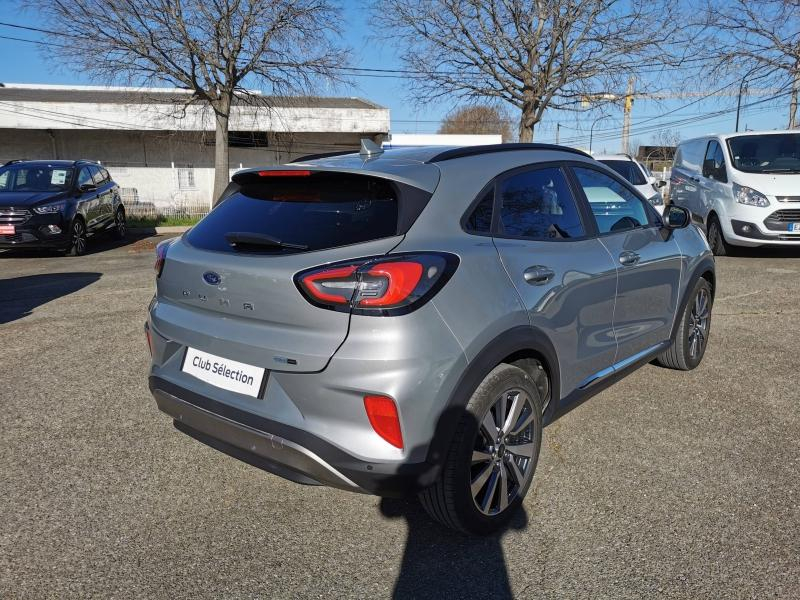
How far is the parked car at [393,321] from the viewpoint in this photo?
2373mm

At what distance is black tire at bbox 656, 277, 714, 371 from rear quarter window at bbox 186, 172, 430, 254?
9.07 feet

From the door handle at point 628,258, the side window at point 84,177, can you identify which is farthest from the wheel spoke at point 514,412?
the side window at point 84,177

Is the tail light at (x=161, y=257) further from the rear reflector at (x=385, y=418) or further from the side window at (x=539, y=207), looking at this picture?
the side window at (x=539, y=207)

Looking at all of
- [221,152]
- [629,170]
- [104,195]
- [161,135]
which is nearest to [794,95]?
[629,170]

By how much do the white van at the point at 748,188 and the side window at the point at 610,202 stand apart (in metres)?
6.45

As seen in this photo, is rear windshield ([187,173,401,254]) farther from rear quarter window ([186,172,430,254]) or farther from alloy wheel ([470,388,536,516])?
alloy wheel ([470,388,536,516])

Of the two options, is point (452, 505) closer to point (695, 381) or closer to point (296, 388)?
point (296, 388)

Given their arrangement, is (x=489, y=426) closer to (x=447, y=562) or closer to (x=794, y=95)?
(x=447, y=562)

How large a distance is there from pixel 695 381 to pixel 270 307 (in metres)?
3.42

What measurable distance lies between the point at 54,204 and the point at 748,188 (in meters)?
11.0

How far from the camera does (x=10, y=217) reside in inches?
407

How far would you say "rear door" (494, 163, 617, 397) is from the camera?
2910mm

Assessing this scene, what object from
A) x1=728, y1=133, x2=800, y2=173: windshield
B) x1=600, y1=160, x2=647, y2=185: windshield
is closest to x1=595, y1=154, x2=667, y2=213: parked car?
x1=600, y1=160, x2=647, y2=185: windshield

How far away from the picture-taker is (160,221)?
688 inches
